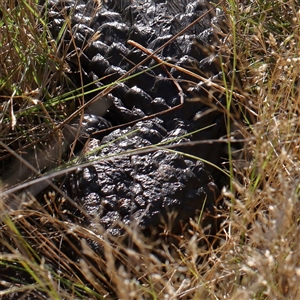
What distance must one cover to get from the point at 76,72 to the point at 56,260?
0.71 m

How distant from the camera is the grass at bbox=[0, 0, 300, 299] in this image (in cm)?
132

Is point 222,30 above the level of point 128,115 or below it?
above

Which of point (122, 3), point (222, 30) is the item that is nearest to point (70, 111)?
point (122, 3)

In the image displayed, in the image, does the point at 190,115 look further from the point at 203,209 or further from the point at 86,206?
the point at 86,206

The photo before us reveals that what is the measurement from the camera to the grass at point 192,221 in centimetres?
132

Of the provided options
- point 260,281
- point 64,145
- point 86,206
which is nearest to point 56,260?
point 86,206

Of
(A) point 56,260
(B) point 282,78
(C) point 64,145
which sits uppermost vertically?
(B) point 282,78

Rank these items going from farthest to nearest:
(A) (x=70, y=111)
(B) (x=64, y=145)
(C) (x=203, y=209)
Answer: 1. (A) (x=70, y=111)
2. (B) (x=64, y=145)
3. (C) (x=203, y=209)

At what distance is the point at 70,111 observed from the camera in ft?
6.35

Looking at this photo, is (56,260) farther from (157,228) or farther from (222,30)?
(222,30)

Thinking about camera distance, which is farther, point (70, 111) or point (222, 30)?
point (222, 30)

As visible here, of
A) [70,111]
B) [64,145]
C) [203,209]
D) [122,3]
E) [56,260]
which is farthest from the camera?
[122,3]

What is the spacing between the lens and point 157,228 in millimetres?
1619

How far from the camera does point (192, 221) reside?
1274mm
